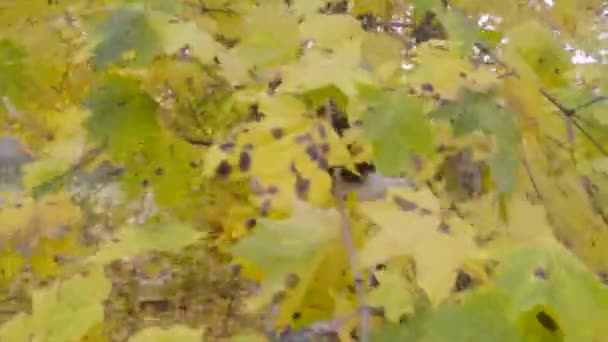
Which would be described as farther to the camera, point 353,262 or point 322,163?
point 322,163

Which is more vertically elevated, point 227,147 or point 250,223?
point 227,147

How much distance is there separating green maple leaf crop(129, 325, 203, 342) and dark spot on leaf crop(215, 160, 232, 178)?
226mm

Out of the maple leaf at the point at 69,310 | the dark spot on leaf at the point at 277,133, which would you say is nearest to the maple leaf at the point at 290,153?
the dark spot on leaf at the point at 277,133

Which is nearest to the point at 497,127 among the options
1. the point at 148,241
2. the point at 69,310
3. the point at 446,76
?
the point at 446,76

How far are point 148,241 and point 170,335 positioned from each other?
0.41 ft

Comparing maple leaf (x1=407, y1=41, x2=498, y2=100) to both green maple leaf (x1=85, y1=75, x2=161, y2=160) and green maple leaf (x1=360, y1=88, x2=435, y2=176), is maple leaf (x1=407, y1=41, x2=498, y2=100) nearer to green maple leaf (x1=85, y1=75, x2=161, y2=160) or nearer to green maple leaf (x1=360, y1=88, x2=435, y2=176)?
green maple leaf (x1=360, y1=88, x2=435, y2=176)

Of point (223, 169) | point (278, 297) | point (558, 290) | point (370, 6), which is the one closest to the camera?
point (558, 290)

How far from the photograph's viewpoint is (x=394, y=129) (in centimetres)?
69

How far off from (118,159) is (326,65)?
0.37 meters

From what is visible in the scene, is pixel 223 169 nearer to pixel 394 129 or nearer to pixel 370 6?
pixel 394 129

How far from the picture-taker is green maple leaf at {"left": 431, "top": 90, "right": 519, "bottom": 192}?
2.33ft

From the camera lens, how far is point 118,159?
90 centimetres

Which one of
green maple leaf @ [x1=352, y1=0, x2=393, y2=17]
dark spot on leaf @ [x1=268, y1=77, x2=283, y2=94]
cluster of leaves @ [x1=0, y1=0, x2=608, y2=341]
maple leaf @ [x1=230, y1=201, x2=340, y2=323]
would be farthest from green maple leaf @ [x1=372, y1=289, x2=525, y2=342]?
green maple leaf @ [x1=352, y1=0, x2=393, y2=17]

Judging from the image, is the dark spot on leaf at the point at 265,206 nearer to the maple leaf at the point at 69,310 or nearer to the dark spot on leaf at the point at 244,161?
the dark spot on leaf at the point at 244,161
